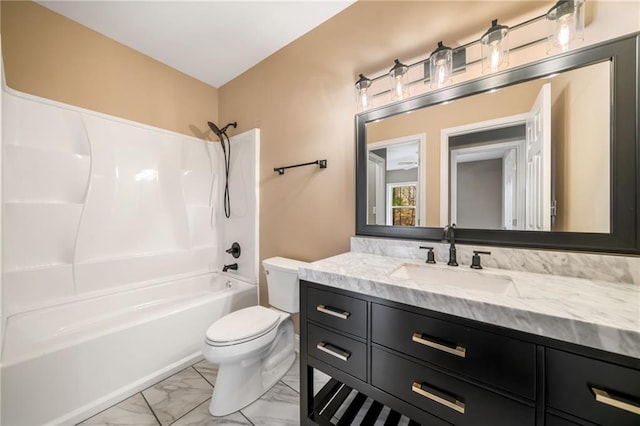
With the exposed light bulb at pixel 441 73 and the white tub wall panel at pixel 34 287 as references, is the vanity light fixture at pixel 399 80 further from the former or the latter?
the white tub wall panel at pixel 34 287

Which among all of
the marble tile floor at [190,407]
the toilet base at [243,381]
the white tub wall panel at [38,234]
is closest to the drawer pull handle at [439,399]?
the marble tile floor at [190,407]

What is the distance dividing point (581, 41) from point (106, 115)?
301 centimetres

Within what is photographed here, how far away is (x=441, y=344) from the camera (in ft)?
2.60

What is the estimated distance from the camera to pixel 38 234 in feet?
5.41

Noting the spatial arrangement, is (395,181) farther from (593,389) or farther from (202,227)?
(202,227)

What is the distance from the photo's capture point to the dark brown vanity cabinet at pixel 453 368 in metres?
0.59

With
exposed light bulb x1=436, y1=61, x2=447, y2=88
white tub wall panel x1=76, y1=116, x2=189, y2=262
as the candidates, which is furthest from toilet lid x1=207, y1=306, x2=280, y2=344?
exposed light bulb x1=436, y1=61, x2=447, y2=88

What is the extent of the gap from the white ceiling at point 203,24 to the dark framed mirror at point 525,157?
999 mm

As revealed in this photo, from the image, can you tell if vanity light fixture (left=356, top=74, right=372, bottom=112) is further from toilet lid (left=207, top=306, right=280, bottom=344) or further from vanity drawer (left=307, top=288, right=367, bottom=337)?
toilet lid (left=207, top=306, right=280, bottom=344)

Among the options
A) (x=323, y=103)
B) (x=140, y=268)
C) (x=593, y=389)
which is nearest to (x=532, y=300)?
(x=593, y=389)

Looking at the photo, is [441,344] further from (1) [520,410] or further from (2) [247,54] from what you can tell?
(2) [247,54]

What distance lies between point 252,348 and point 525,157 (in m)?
1.75

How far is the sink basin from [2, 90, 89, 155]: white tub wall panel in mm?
2491

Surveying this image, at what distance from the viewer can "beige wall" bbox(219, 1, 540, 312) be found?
134 cm
